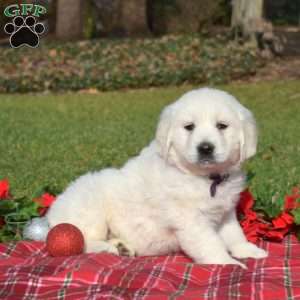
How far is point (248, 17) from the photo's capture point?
19.5 meters

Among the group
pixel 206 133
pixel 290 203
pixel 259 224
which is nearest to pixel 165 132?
pixel 206 133

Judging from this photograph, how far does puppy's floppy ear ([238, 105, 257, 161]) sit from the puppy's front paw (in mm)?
733

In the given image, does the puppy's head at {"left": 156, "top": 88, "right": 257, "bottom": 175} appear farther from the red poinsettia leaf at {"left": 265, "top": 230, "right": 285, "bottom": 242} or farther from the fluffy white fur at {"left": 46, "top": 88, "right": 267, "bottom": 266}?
the red poinsettia leaf at {"left": 265, "top": 230, "right": 285, "bottom": 242}

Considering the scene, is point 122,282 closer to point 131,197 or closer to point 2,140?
point 131,197

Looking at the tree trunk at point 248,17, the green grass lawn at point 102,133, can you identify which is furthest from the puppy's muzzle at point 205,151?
the tree trunk at point 248,17

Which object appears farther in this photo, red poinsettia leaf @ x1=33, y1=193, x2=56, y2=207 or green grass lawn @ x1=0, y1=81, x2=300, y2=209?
green grass lawn @ x1=0, y1=81, x2=300, y2=209

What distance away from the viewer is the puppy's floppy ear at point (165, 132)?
4.52 m

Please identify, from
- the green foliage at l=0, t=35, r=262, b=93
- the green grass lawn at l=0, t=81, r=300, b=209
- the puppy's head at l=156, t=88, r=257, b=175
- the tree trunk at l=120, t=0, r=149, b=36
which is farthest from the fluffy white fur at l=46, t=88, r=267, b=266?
the tree trunk at l=120, t=0, r=149, b=36

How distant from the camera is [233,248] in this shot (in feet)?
16.1

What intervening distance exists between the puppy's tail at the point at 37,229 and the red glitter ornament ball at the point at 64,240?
0.36 m

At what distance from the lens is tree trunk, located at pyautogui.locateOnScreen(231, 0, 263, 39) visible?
63.6 feet

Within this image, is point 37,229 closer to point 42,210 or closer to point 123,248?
point 42,210

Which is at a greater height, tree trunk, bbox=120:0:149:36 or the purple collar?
tree trunk, bbox=120:0:149:36

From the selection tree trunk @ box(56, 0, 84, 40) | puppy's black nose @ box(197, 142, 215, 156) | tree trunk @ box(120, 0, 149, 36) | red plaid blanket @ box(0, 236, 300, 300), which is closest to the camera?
red plaid blanket @ box(0, 236, 300, 300)
